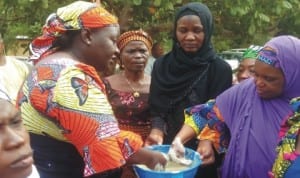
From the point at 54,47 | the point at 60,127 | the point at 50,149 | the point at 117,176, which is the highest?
the point at 54,47

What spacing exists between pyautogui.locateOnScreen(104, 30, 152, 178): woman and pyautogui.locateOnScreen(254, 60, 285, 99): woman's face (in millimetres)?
1166

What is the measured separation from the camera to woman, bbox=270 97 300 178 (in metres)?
2.01

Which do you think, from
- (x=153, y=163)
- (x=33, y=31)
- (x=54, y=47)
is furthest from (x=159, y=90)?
(x=33, y=31)

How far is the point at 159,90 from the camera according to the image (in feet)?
10.4

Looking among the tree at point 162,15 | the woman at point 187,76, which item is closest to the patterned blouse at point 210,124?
the woman at point 187,76

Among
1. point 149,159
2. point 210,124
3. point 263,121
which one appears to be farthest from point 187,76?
point 149,159

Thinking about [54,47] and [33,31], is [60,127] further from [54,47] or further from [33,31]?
[33,31]

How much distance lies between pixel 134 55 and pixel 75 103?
168cm

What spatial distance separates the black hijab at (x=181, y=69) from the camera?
10.1ft

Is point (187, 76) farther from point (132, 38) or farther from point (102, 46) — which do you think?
point (102, 46)

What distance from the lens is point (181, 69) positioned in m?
3.13

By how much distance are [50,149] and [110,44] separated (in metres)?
0.56

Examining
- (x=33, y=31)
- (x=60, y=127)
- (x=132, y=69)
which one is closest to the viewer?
(x=60, y=127)

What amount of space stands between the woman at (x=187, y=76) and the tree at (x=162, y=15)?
1.68 meters
